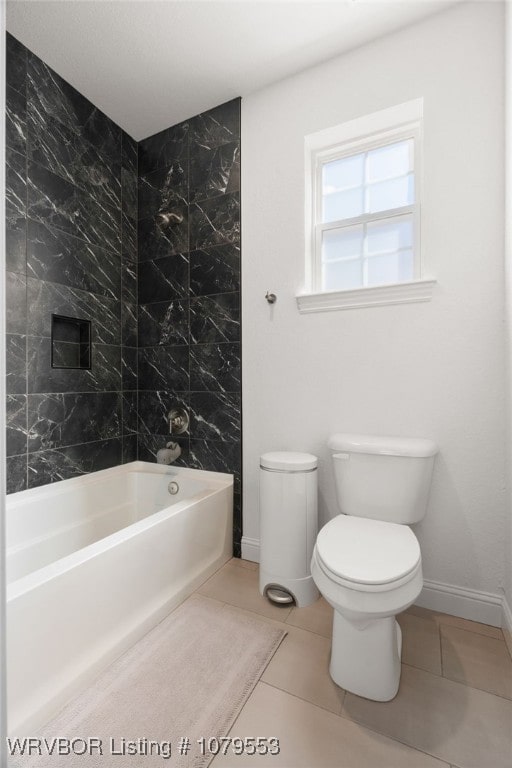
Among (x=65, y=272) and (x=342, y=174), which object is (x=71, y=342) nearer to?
(x=65, y=272)

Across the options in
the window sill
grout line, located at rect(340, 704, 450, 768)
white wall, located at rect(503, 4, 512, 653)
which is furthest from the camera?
the window sill

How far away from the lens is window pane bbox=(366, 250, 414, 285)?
6.06 feet

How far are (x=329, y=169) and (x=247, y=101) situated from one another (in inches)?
26.5

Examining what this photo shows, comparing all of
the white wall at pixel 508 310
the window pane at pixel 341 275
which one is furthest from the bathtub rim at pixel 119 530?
the white wall at pixel 508 310

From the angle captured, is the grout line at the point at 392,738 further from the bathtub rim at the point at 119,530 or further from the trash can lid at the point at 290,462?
the bathtub rim at the point at 119,530

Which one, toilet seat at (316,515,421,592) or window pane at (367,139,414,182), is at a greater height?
Result: window pane at (367,139,414,182)

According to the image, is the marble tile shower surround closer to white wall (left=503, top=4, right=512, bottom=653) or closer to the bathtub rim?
the bathtub rim

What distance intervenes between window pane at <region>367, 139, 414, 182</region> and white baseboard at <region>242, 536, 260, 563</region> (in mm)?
2159

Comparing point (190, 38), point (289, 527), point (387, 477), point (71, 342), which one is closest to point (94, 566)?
point (289, 527)

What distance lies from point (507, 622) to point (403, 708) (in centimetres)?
66

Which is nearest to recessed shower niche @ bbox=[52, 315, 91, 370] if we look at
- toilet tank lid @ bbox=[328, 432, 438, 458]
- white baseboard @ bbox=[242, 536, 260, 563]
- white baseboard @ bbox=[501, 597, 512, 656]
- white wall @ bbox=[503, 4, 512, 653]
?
white baseboard @ bbox=[242, 536, 260, 563]

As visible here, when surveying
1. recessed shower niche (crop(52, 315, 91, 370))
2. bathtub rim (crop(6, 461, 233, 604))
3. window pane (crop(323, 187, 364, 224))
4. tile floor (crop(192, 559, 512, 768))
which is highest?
window pane (crop(323, 187, 364, 224))

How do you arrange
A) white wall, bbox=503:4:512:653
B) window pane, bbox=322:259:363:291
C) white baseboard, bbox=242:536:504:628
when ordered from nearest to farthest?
white wall, bbox=503:4:512:653 → white baseboard, bbox=242:536:504:628 → window pane, bbox=322:259:363:291

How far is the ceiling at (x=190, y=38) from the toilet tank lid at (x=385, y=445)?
6.51 ft
